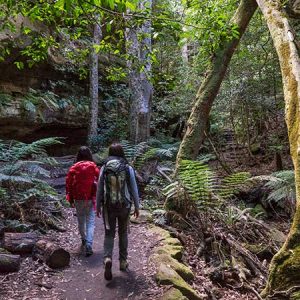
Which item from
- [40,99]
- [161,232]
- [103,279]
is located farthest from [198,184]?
[40,99]

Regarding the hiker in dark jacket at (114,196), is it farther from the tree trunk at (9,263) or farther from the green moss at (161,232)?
the green moss at (161,232)

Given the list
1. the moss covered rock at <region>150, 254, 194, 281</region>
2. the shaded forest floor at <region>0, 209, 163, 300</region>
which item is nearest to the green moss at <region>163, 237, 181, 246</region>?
the shaded forest floor at <region>0, 209, 163, 300</region>

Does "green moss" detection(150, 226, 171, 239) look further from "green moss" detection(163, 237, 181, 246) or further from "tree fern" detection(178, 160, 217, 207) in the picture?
"tree fern" detection(178, 160, 217, 207)

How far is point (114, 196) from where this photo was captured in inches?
186

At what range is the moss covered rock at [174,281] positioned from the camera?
448 centimetres

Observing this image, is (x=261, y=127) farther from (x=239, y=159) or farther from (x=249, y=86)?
(x=249, y=86)

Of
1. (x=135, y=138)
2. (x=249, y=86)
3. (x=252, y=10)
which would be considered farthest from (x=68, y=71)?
(x=252, y=10)

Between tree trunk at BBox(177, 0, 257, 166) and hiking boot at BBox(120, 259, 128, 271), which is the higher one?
tree trunk at BBox(177, 0, 257, 166)

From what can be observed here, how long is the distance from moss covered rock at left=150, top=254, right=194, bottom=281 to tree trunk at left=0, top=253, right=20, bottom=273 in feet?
6.31

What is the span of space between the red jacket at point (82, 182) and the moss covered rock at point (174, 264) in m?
1.47

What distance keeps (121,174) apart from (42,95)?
34.4 feet

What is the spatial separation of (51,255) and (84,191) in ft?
3.71

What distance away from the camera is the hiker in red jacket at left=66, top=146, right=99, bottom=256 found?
229 inches

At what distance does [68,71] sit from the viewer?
1555cm
